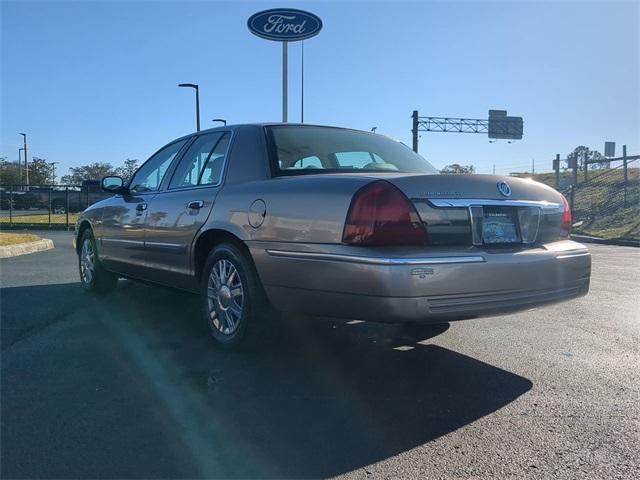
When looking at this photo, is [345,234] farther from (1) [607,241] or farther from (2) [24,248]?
(1) [607,241]

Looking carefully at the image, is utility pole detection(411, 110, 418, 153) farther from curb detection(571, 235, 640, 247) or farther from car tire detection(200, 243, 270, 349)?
car tire detection(200, 243, 270, 349)

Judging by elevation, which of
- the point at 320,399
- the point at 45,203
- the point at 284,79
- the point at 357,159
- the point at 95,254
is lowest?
the point at 320,399

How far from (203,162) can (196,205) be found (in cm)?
49

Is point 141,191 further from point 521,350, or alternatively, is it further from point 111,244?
point 521,350

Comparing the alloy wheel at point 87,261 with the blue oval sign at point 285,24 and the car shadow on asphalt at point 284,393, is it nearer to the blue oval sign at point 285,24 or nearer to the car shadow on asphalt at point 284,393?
the car shadow on asphalt at point 284,393

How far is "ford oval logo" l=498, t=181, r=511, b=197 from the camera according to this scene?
11.5ft

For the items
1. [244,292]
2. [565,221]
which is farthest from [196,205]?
[565,221]

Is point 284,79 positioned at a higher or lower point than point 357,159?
higher

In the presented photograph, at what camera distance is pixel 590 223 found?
23328 millimetres

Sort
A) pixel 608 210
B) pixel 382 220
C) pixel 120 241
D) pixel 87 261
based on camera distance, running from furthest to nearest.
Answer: pixel 608 210 < pixel 87 261 < pixel 120 241 < pixel 382 220

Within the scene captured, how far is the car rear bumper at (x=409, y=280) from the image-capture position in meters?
3.02

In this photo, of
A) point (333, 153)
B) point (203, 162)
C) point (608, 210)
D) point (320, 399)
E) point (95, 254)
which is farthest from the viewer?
point (608, 210)

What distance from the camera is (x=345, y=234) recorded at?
3.18 m

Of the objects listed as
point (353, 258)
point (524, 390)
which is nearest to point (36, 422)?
point (353, 258)
